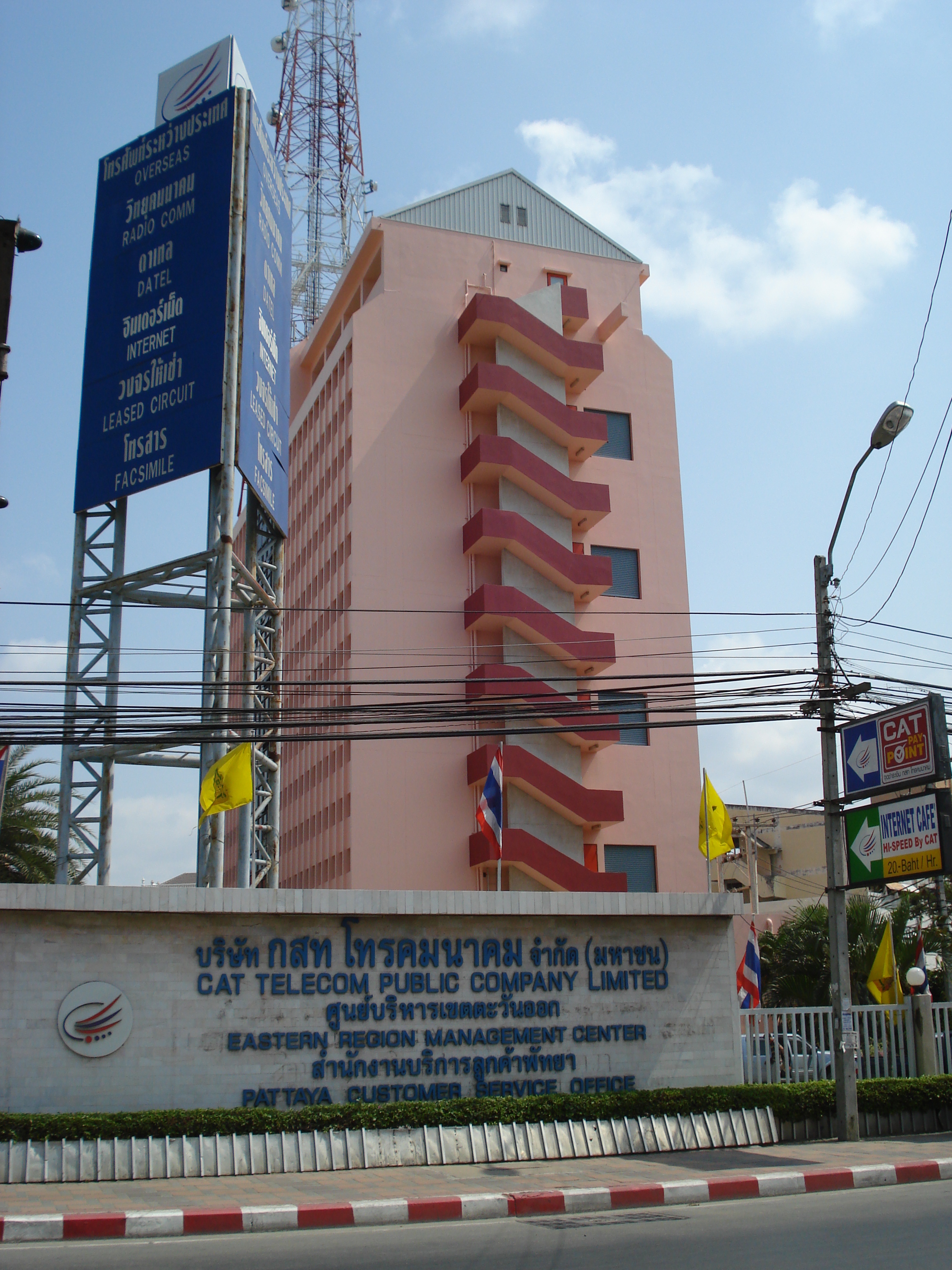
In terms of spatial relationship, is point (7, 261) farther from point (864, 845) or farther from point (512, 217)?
point (512, 217)

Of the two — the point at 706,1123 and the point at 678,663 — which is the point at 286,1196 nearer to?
the point at 706,1123

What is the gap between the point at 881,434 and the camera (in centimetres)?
1669

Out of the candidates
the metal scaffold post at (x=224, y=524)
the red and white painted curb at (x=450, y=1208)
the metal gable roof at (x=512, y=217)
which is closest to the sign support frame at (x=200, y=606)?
the metal scaffold post at (x=224, y=524)

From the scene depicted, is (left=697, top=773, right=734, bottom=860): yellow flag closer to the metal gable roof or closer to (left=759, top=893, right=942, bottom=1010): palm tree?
(left=759, top=893, right=942, bottom=1010): palm tree

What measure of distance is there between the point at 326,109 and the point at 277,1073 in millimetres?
46374

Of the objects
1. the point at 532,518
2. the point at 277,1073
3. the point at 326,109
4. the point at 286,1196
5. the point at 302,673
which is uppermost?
the point at 326,109

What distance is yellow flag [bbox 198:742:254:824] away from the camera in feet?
61.0

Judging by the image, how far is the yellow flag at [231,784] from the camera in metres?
18.6

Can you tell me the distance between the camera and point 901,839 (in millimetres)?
16500

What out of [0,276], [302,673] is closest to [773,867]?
[302,673]

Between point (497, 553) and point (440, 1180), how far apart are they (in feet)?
85.7

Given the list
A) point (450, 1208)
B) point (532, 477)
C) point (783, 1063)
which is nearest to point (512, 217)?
point (532, 477)

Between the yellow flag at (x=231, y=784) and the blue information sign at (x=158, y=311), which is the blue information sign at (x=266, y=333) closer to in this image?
the blue information sign at (x=158, y=311)

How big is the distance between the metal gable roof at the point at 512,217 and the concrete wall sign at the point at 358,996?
29427 millimetres
